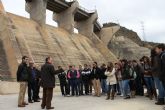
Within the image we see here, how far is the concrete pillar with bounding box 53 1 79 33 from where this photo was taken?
37375mm

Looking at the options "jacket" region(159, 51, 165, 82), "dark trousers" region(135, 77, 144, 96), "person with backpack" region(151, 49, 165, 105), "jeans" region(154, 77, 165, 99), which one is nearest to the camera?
"jacket" region(159, 51, 165, 82)

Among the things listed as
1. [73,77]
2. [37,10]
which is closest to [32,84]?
[73,77]

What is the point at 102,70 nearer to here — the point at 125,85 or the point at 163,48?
the point at 125,85

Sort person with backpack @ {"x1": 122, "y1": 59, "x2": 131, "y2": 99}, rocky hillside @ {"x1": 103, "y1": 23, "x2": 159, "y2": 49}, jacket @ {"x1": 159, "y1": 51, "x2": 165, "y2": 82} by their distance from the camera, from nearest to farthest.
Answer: jacket @ {"x1": 159, "y1": 51, "x2": 165, "y2": 82}, person with backpack @ {"x1": 122, "y1": 59, "x2": 131, "y2": 99}, rocky hillside @ {"x1": 103, "y1": 23, "x2": 159, "y2": 49}

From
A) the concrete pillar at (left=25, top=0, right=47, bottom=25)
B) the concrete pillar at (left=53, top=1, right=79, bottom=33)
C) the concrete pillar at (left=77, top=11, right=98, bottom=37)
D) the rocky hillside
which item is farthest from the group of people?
the rocky hillside

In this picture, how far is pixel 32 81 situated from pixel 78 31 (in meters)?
32.1

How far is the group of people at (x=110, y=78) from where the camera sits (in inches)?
373

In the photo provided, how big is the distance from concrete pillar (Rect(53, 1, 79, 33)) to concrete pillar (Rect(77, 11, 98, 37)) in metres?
4.89

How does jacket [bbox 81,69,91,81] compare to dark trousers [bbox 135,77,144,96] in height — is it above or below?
above

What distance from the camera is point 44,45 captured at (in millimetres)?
29141

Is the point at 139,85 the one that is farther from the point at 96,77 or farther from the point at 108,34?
the point at 108,34

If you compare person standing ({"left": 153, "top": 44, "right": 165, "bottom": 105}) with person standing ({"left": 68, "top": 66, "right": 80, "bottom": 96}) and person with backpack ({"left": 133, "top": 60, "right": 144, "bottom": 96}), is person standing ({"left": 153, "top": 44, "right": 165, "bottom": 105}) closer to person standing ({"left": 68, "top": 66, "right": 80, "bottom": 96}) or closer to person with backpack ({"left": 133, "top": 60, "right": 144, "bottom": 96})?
person with backpack ({"left": 133, "top": 60, "right": 144, "bottom": 96})

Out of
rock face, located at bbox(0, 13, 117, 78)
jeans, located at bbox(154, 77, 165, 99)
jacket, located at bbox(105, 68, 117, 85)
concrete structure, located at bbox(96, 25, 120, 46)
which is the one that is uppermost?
concrete structure, located at bbox(96, 25, 120, 46)

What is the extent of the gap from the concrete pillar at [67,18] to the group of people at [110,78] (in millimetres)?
21952
